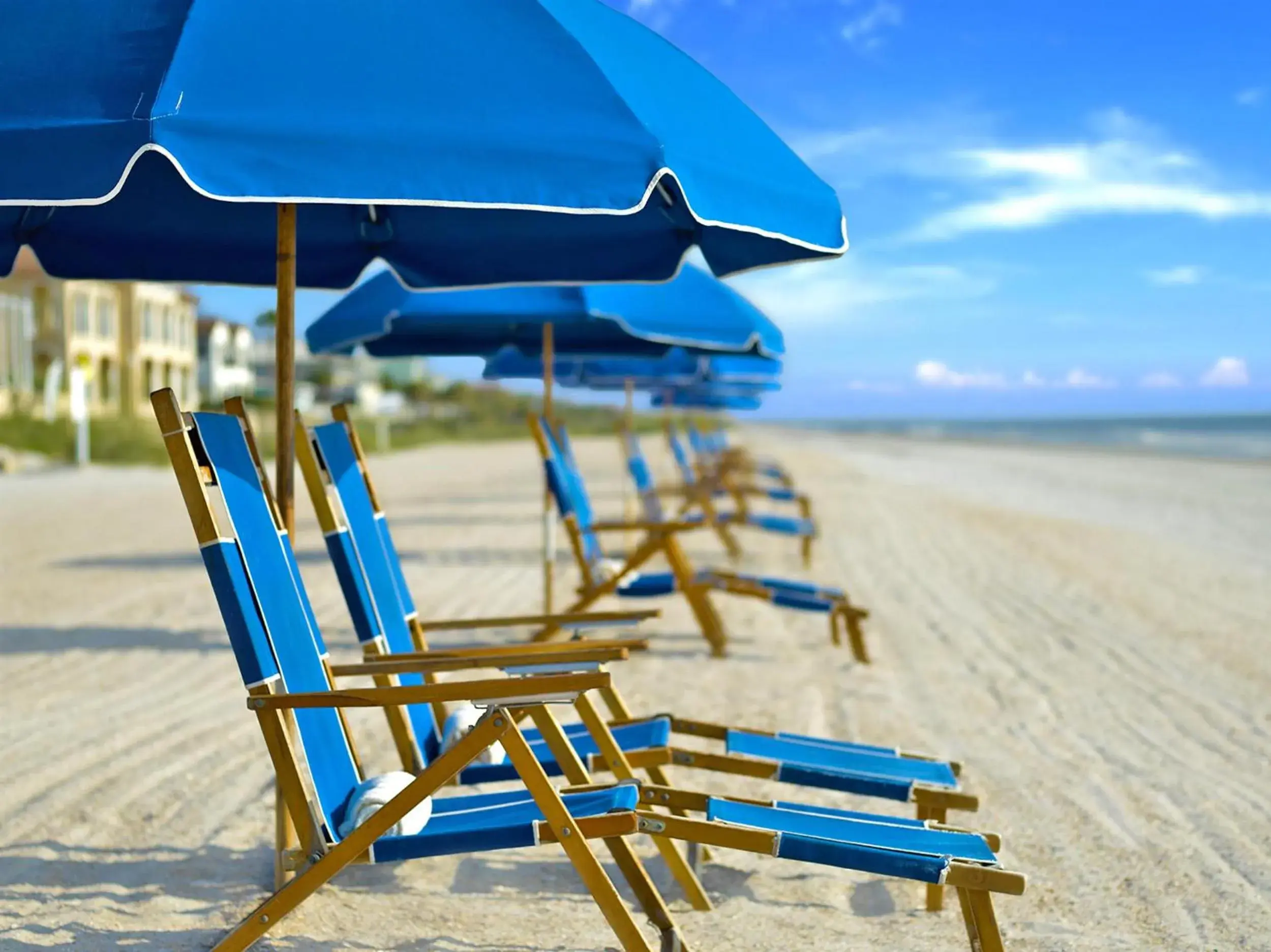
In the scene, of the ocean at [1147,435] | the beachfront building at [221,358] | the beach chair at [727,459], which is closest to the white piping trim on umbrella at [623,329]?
the beach chair at [727,459]

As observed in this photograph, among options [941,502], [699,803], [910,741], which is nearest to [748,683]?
[910,741]

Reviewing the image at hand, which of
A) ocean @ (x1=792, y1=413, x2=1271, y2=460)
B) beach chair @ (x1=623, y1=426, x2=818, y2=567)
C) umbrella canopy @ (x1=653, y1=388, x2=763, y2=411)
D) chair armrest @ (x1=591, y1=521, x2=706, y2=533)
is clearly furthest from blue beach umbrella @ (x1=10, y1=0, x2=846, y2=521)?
ocean @ (x1=792, y1=413, x2=1271, y2=460)

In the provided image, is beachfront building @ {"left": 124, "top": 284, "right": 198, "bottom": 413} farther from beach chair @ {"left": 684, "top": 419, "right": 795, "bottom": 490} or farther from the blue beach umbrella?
the blue beach umbrella

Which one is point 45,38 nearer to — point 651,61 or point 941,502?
point 651,61

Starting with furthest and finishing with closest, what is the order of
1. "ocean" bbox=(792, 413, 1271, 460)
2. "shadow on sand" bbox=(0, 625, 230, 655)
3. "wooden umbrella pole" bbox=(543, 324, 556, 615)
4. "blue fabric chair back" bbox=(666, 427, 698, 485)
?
"ocean" bbox=(792, 413, 1271, 460), "blue fabric chair back" bbox=(666, 427, 698, 485), "wooden umbrella pole" bbox=(543, 324, 556, 615), "shadow on sand" bbox=(0, 625, 230, 655)

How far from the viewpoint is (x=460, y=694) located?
2297 millimetres

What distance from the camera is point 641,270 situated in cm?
377

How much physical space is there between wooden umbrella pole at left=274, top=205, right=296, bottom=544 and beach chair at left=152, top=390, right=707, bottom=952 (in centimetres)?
19

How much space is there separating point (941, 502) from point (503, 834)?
1540cm

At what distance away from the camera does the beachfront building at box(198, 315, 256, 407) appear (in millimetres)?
62812

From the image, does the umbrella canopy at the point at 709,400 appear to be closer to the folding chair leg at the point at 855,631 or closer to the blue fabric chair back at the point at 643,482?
the blue fabric chair back at the point at 643,482

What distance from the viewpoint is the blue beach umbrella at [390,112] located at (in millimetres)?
1941

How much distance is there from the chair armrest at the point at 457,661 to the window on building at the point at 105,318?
138 ft

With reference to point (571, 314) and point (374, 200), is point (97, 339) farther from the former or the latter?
point (374, 200)
